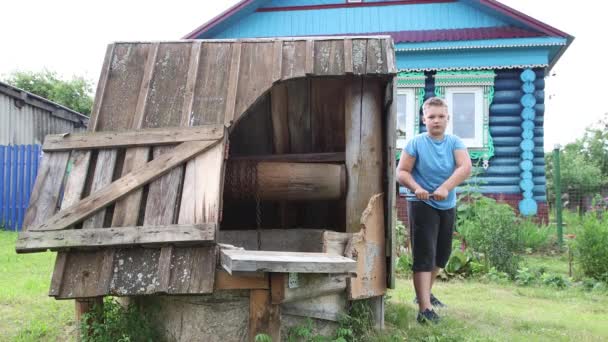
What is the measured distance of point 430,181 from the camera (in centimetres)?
437

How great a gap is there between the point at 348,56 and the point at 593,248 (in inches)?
182

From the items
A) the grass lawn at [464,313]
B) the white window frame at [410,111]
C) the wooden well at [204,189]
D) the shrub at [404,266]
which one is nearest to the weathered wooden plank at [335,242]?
the wooden well at [204,189]

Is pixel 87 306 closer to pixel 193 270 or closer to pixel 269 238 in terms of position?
pixel 193 270

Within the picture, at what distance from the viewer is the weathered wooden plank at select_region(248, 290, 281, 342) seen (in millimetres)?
3273

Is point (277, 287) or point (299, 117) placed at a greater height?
point (299, 117)

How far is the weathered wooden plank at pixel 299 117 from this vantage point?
508cm

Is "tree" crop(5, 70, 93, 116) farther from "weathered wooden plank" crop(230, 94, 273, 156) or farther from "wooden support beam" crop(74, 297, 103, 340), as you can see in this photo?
"wooden support beam" crop(74, 297, 103, 340)

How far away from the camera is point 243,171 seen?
4422 mm

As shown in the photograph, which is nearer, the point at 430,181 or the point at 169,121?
the point at 169,121

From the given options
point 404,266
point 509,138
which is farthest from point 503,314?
point 509,138

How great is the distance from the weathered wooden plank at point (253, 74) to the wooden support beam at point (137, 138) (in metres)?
0.25

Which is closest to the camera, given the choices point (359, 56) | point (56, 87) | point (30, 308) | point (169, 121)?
point (169, 121)

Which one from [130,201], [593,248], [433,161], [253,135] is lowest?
[593,248]

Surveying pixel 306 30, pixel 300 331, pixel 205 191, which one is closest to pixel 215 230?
pixel 205 191
